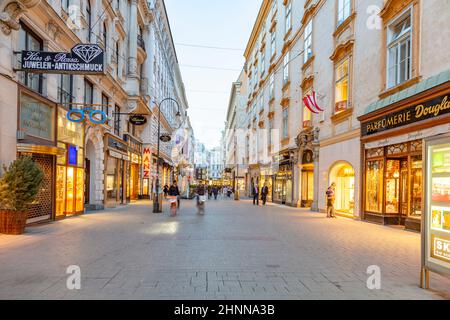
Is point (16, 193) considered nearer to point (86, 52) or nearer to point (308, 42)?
point (86, 52)

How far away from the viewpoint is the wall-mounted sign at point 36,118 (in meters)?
12.2

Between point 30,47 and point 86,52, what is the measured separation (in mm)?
2647

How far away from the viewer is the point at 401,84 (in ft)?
43.2

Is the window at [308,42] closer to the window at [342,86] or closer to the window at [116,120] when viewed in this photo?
the window at [342,86]

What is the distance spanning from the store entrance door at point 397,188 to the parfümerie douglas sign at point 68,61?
38.6 ft

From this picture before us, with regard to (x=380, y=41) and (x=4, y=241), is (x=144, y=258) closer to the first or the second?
(x=4, y=241)

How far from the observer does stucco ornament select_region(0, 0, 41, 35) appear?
1068 centimetres

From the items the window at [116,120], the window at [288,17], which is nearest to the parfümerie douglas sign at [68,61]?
the window at [116,120]

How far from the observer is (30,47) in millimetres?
12961

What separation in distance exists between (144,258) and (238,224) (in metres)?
7.12

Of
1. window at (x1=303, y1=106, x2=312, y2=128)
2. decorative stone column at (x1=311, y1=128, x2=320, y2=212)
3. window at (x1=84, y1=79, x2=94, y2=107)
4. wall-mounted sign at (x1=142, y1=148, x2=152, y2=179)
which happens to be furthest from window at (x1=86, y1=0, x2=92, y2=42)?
wall-mounted sign at (x1=142, y1=148, x2=152, y2=179)

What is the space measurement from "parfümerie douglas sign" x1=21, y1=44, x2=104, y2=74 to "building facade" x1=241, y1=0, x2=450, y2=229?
1085 cm

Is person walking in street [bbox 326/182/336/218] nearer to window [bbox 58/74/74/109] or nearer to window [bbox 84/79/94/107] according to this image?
window [bbox 58/74/74/109]

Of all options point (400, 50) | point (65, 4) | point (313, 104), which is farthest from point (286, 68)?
point (65, 4)
